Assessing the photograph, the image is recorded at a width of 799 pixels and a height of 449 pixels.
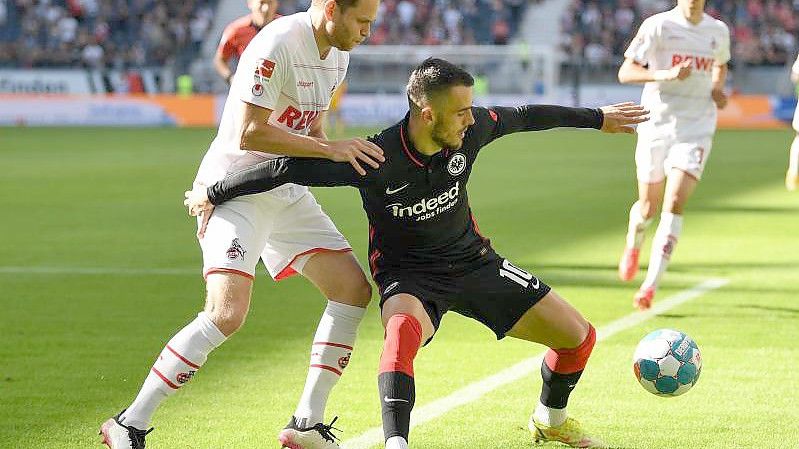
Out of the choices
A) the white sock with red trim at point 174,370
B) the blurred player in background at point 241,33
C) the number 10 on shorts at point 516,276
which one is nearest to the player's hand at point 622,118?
the number 10 on shorts at point 516,276

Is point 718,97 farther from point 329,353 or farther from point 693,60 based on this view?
point 329,353

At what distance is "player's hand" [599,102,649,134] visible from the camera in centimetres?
600

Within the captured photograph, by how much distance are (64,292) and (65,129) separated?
79.8 feet

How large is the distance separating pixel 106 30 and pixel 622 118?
36.3 metres

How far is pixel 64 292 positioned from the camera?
10.2 meters

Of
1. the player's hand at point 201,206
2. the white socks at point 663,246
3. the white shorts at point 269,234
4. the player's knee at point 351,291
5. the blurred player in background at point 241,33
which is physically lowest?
the white socks at point 663,246

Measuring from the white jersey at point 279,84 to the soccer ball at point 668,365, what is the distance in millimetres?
1850

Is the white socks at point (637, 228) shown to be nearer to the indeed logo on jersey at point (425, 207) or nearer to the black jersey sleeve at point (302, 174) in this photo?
the indeed logo on jersey at point (425, 207)

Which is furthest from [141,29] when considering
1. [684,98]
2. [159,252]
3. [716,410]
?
[716,410]

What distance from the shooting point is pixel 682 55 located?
10.2 m

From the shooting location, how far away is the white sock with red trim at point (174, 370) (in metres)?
→ 5.39

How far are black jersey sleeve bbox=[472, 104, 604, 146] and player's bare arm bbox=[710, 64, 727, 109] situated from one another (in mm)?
4530

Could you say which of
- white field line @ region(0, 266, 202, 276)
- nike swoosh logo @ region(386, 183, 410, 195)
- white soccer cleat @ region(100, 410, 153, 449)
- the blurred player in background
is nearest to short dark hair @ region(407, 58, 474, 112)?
nike swoosh logo @ region(386, 183, 410, 195)

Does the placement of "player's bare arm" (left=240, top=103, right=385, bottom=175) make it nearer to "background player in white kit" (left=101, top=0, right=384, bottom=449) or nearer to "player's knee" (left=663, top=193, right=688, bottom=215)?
"background player in white kit" (left=101, top=0, right=384, bottom=449)
